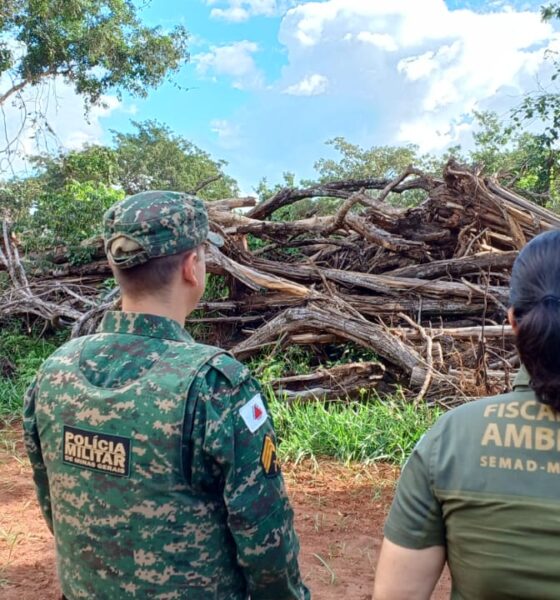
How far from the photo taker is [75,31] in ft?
38.6

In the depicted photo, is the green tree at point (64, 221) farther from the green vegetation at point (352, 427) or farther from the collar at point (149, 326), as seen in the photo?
the collar at point (149, 326)

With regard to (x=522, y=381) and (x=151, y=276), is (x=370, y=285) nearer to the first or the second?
(x=151, y=276)

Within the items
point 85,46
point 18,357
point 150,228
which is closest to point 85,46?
point 85,46

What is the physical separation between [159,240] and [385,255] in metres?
6.47

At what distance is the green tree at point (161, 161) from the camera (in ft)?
72.0

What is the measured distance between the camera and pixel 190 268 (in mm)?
1535

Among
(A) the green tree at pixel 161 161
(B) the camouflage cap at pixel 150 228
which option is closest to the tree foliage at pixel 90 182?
(A) the green tree at pixel 161 161

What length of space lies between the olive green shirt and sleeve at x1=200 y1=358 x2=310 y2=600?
0.36 m

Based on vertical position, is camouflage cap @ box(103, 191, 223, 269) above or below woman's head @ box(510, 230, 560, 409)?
above

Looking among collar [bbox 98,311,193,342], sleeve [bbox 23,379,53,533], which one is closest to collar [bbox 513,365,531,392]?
collar [bbox 98,311,193,342]

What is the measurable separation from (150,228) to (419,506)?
88cm

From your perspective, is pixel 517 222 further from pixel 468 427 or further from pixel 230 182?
pixel 230 182

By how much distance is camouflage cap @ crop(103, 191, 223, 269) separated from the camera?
1.47 meters

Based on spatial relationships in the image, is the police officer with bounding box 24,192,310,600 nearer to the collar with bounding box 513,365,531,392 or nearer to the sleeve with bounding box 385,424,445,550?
the sleeve with bounding box 385,424,445,550
